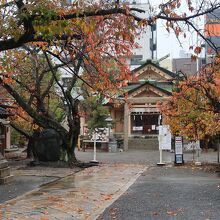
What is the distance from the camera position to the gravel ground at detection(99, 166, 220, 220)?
900 centimetres

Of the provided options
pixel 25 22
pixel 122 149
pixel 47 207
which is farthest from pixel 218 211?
pixel 122 149

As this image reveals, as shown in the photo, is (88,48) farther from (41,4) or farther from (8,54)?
(41,4)

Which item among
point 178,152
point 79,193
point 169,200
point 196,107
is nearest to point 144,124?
point 178,152

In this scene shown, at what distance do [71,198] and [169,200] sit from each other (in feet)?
8.90

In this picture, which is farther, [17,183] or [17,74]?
[17,74]

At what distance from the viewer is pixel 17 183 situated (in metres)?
14.8

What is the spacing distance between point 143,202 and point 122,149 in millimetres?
27875

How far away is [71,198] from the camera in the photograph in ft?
38.0

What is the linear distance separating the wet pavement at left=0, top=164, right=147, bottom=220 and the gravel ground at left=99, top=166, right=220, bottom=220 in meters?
0.41

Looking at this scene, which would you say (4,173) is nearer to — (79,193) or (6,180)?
(6,180)

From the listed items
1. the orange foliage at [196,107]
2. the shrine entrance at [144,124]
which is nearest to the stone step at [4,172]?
the orange foliage at [196,107]

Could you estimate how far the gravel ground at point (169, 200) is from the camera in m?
9.00

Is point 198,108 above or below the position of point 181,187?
above

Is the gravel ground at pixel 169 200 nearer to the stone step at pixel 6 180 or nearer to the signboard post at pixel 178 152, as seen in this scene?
the stone step at pixel 6 180
